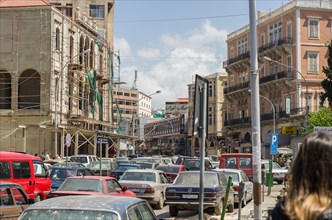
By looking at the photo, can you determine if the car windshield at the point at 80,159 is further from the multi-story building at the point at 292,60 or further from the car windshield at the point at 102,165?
the multi-story building at the point at 292,60

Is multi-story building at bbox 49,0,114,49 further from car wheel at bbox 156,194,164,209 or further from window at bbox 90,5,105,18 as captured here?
car wheel at bbox 156,194,164,209

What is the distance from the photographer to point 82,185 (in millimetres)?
15562

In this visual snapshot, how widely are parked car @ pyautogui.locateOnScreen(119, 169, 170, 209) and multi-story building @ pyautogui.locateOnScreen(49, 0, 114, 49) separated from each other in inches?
2013

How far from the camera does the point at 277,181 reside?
37.3m

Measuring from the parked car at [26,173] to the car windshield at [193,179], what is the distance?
4778 mm

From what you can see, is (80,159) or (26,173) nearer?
(26,173)

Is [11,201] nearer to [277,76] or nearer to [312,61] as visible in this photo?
[312,61]

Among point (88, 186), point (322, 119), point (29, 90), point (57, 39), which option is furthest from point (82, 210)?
point (29, 90)

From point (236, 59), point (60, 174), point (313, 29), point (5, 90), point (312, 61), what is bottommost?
point (60, 174)

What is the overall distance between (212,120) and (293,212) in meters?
97.2

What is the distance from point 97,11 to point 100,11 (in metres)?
0.40

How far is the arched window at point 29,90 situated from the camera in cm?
5234

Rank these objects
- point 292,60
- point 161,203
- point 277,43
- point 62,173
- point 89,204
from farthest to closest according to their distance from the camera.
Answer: point 277,43 → point 292,60 → point 62,173 → point 161,203 → point 89,204

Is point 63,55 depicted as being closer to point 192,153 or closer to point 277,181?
point 277,181
